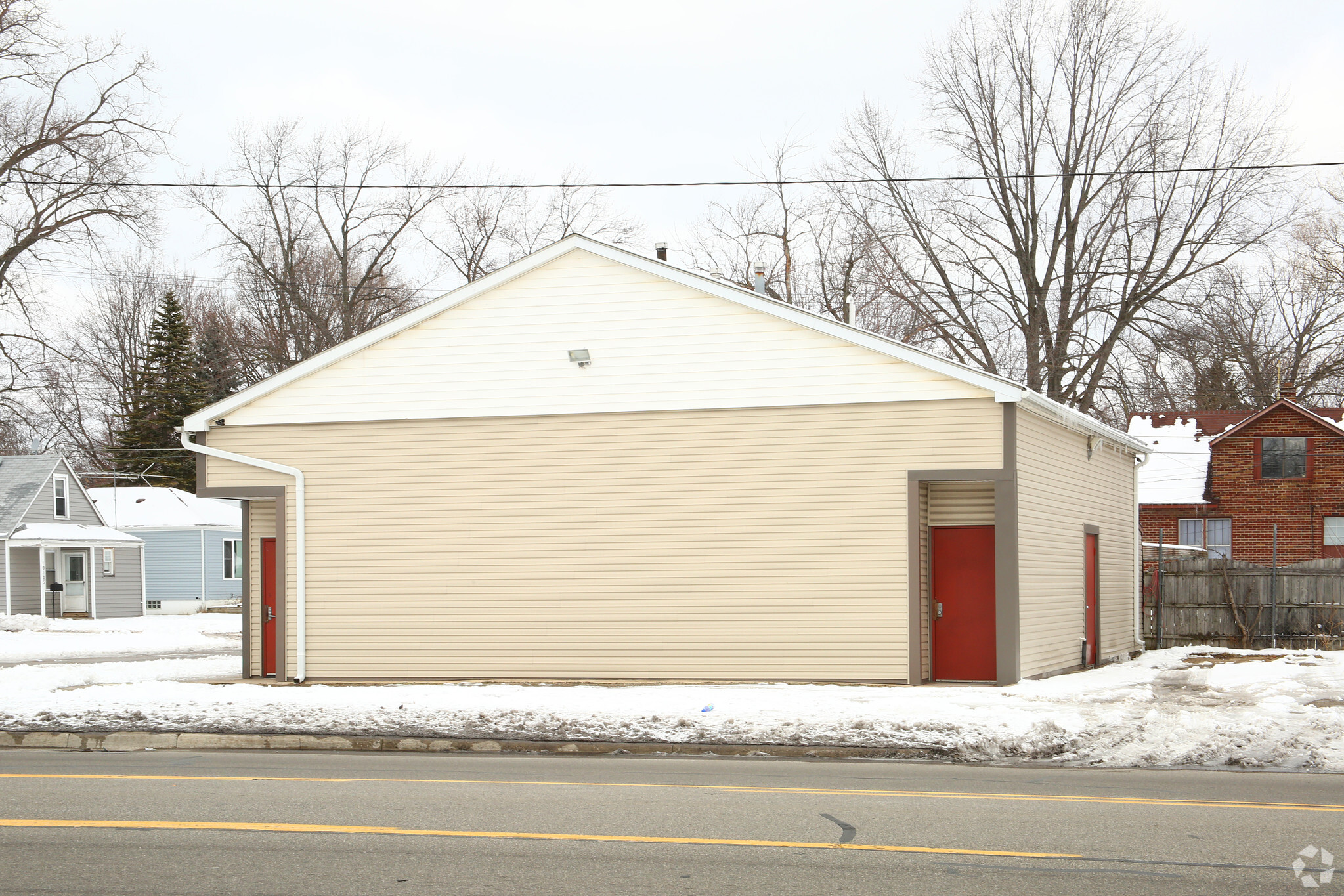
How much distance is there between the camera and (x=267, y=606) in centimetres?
1969

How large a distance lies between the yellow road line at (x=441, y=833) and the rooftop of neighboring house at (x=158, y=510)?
43496mm

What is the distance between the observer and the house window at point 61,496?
4406 centimetres

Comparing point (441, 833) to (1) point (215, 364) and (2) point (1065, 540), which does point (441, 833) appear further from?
(1) point (215, 364)

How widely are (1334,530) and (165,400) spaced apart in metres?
49.9

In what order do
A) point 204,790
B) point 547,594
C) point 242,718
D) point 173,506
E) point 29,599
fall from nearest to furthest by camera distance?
1. point 204,790
2. point 242,718
3. point 547,594
4. point 29,599
5. point 173,506

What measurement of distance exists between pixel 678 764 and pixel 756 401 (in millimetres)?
6869

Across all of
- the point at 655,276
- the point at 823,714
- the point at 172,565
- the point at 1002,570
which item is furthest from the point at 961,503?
the point at 172,565

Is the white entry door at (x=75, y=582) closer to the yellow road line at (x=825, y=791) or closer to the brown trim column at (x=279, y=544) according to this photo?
the brown trim column at (x=279, y=544)

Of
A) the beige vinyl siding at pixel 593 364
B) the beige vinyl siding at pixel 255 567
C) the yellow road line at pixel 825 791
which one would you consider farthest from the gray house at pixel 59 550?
the yellow road line at pixel 825 791

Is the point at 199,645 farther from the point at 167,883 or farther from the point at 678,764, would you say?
the point at 167,883

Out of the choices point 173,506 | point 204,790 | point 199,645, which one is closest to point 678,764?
point 204,790

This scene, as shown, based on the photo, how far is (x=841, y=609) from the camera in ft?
56.1

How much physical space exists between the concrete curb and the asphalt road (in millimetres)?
605

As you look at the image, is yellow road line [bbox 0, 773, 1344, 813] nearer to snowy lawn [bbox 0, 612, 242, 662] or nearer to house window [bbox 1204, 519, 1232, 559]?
snowy lawn [bbox 0, 612, 242, 662]
